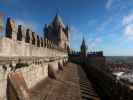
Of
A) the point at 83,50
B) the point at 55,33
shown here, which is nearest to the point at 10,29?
the point at 55,33

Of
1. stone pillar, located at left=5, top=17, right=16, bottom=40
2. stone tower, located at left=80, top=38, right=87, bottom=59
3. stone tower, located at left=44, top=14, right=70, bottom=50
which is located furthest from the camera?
stone tower, located at left=80, top=38, right=87, bottom=59

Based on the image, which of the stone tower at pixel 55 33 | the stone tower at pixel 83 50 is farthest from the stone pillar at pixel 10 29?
the stone tower at pixel 83 50

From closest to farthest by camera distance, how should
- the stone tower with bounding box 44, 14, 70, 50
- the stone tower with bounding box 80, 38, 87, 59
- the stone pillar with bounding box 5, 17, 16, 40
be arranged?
1. the stone pillar with bounding box 5, 17, 16, 40
2. the stone tower with bounding box 44, 14, 70, 50
3. the stone tower with bounding box 80, 38, 87, 59

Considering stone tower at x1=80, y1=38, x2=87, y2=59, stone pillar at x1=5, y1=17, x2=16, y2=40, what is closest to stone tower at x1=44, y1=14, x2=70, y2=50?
stone tower at x1=80, y1=38, x2=87, y2=59

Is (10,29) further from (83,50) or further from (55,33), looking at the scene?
(83,50)

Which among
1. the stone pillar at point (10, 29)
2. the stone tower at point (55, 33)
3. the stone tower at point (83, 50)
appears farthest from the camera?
the stone tower at point (83, 50)

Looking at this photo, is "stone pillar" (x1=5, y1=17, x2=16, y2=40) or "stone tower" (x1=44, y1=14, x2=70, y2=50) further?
"stone tower" (x1=44, y1=14, x2=70, y2=50)

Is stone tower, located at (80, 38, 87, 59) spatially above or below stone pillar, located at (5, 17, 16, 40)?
above

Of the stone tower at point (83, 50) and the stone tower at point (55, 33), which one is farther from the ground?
the stone tower at point (55, 33)

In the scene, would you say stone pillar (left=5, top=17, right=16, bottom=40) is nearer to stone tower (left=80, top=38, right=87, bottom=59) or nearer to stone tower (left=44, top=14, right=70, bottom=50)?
stone tower (left=44, top=14, right=70, bottom=50)

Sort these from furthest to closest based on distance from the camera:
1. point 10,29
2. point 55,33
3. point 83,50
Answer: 1. point 83,50
2. point 55,33
3. point 10,29

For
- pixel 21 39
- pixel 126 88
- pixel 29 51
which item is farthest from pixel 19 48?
pixel 126 88

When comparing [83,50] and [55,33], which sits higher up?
[55,33]

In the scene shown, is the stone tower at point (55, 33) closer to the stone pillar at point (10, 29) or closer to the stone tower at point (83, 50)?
the stone tower at point (83, 50)
